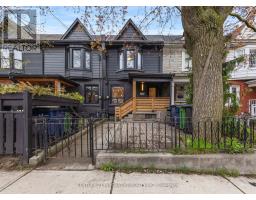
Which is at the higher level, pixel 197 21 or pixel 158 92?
pixel 197 21

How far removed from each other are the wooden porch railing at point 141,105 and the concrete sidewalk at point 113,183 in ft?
36.3

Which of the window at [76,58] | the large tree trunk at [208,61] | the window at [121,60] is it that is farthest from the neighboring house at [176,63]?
the large tree trunk at [208,61]

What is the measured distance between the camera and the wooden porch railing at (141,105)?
612 inches

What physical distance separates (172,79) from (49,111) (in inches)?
435

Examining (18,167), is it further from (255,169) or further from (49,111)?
(255,169)

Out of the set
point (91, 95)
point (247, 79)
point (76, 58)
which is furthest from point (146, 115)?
point (247, 79)

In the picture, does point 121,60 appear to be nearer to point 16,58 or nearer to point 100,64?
point 100,64

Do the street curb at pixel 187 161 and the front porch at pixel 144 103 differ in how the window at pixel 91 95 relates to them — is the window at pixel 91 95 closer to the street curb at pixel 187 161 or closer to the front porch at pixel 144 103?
the front porch at pixel 144 103

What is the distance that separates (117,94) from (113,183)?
14234 millimetres

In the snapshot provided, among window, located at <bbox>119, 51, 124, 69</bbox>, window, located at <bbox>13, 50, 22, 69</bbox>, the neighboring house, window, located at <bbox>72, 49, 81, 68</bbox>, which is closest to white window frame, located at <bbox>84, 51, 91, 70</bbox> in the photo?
window, located at <bbox>72, 49, 81, 68</bbox>

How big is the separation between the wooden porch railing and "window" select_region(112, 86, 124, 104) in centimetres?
223

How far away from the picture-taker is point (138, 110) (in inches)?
612

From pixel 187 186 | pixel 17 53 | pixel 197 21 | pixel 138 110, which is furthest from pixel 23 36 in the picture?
pixel 187 186

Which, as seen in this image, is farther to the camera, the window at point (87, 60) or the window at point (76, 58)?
the window at point (87, 60)
